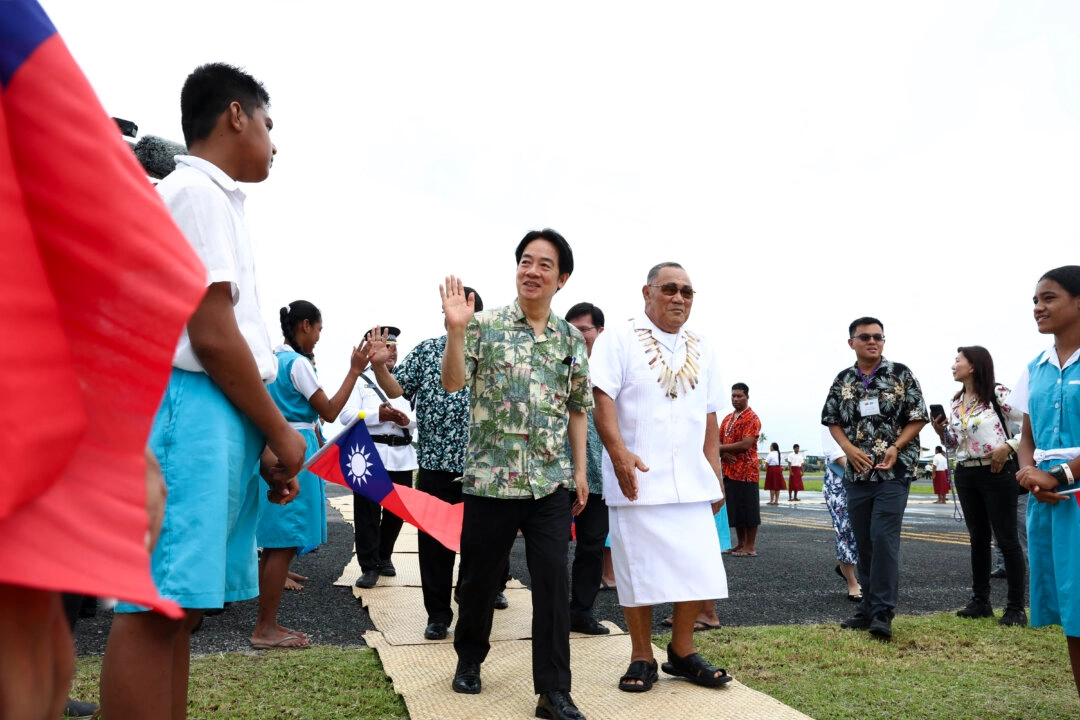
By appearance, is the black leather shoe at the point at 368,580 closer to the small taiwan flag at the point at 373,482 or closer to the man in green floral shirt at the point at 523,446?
the small taiwan flag at the point at 373,482

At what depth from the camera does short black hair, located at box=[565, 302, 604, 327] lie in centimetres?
664

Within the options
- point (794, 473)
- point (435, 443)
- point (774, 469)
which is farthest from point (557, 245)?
point (794, 473)

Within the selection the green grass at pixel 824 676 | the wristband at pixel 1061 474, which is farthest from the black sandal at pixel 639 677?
the wristband at pixel 1061 474

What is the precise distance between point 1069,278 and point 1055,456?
0.90 metres

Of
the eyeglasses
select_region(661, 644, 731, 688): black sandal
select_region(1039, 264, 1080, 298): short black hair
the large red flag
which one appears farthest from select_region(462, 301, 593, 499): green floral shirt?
the large red flag

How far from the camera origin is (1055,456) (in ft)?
12.7

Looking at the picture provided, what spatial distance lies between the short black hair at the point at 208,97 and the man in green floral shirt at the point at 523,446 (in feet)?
4.68

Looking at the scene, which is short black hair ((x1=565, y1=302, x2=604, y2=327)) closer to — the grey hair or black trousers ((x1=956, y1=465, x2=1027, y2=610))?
the grey hair

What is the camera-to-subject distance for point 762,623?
5637mm

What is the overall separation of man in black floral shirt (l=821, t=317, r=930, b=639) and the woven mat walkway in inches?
69.3

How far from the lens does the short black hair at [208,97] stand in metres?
2.42

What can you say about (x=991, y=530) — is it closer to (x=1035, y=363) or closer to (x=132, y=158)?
(x=1035, y=363)

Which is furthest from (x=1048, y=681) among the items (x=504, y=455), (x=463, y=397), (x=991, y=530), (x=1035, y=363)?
(x=463, y=397)

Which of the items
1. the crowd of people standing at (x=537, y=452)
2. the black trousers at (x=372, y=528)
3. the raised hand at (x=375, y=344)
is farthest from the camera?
the black trousers at (x=372, y=528)
